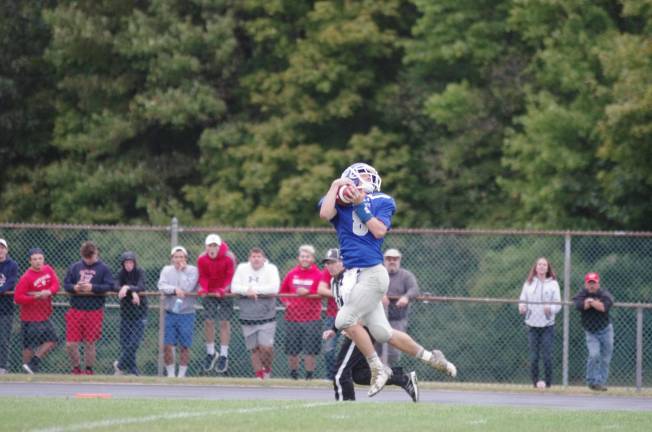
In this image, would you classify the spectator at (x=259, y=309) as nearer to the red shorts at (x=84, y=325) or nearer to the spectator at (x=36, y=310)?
the red shorts at (x=84, y=325)

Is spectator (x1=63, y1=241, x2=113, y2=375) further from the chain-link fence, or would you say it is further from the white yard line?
the white yard line

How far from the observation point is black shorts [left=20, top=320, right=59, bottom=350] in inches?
843

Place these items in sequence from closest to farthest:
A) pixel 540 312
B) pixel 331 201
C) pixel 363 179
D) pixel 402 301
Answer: pixel 331 201 < pixel 363 179 < pixel 402 301 < pixel 540 312

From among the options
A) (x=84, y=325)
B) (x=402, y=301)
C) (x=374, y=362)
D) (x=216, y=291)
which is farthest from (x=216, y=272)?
(x=374, y=362)

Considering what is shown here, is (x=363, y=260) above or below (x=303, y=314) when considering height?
above

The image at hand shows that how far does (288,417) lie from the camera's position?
12633 millimetres

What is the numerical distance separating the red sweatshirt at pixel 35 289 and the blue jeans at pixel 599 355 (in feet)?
25.4

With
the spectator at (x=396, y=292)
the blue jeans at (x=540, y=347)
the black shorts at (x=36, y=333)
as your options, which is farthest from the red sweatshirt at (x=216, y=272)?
the blue jeans at (x=540, y=347)

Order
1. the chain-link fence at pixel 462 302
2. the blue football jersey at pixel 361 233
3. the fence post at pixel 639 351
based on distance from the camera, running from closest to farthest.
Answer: the blue football jersey at pixel 361 233
the fence post at pixel 639 351
the chain-link fence at pixel 462 302

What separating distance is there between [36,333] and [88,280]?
3.61ft

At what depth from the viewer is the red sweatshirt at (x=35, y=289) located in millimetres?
21109

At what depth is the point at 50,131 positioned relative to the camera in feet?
124

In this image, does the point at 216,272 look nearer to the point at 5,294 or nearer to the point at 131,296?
the point at 131,296

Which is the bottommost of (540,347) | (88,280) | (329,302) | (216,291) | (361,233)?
(540,347)
